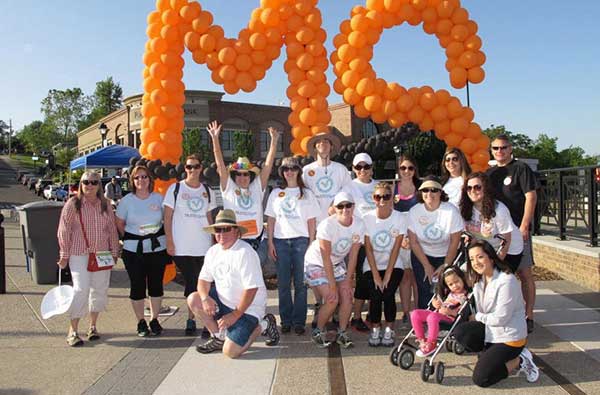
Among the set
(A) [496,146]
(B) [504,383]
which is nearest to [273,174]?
(A) [496,146]

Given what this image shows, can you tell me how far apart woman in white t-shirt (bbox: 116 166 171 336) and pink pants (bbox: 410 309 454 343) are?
2591 mm

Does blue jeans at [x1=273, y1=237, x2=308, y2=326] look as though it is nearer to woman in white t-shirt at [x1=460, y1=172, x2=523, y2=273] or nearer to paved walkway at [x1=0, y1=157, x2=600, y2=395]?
paved walkway at [x1=0, y1=157, x2=600, y2=395]

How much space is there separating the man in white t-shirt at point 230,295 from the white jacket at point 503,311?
1896 millimetres

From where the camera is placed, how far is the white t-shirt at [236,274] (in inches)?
170

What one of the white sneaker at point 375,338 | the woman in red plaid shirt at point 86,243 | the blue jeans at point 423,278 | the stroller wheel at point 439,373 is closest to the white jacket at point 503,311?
the stroller wheel at point 439,373

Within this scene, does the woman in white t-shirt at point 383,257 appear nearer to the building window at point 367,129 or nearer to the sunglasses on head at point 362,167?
the sunglasses on head at point 362,167

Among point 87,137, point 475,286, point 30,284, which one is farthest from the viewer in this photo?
point 87,137

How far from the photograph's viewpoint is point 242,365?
4070 millimetres

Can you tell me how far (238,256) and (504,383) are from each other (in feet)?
7.70

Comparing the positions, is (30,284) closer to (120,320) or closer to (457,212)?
(120,320)

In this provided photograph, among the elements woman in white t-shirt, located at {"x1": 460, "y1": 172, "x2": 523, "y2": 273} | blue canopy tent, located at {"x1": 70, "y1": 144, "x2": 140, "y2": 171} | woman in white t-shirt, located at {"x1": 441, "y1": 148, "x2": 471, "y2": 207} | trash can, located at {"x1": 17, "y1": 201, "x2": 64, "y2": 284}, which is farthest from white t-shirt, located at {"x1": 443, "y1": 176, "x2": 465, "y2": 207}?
blue canopy tent, located at {"x1": 70, "y1": 144, "x2": 140, "y2": 171}

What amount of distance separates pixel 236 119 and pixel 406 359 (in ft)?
131

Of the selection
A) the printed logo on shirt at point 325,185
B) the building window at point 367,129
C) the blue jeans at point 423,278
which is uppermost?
the building window at point 367,129

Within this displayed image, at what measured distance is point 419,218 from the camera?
15.3 feet
